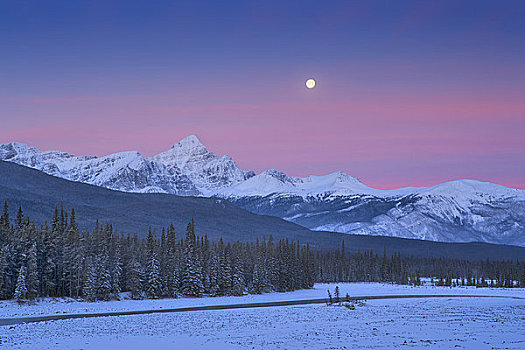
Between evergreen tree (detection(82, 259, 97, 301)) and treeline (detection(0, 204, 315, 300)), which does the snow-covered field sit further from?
evergreen tree (detection(82, 259, 97, 301))

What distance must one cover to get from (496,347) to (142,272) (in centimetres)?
8250

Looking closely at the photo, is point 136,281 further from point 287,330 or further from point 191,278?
point 287,330

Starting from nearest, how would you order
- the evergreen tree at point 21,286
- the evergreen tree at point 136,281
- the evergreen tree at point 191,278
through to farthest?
the evergreen tree at point 21,286 → the evergreen tree at point 136,281 → the evergreen tree at point 191,278

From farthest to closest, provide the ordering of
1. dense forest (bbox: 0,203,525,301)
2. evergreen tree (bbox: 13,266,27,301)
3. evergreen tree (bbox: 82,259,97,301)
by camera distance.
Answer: evergreen tree (bbox: 82,259,97,301), dense forest (bbox: 0,203,525,301), evergreen tree (bbox: 13,266,27,301)

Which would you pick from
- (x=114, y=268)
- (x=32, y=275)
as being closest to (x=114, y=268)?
(x=114, y=268)

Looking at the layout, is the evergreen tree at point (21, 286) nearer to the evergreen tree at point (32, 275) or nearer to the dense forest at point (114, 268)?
the dense forest at point (114, 268)

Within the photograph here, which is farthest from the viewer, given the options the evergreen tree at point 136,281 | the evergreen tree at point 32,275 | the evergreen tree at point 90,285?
the evergreen tree at point 136,281

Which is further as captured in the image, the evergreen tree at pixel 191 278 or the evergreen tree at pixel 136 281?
the evergreen tree at pixel 191 278

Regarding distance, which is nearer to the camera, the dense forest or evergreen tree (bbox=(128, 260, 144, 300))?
the dense forest

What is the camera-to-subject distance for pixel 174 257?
12825cm

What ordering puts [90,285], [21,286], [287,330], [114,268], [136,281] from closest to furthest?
[287,330] → [21,286] → [90,285] → [136,281] → [114,268]

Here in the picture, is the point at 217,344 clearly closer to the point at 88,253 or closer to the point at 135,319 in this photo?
the point at 135,319

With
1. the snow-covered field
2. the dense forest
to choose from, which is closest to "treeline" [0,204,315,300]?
the dense forest

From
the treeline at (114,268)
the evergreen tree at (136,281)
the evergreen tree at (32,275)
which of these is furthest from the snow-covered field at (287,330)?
the evergreen tree at (136,281)
